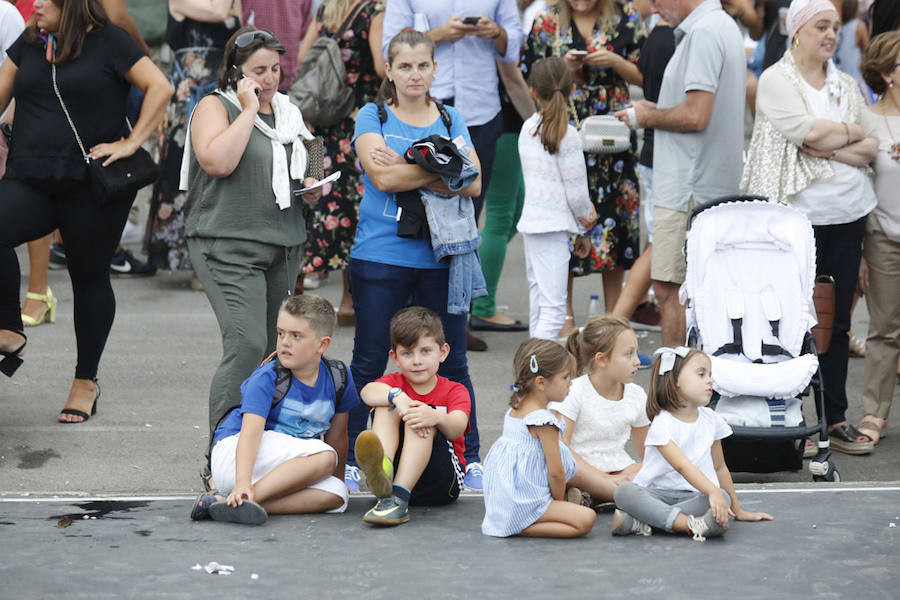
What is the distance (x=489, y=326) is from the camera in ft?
26.9

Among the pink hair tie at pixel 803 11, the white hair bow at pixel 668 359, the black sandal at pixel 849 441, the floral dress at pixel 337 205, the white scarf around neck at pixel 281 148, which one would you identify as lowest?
the black sandal at pixel 849 441

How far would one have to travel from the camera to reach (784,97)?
609 cm

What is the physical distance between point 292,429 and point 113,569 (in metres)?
0.91

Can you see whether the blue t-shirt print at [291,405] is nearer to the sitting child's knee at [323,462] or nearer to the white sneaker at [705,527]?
the sitting child's knee at [323,462]

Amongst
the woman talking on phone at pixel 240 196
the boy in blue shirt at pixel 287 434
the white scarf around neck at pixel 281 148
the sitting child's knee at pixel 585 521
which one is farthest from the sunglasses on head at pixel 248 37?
the sitting child's knee at pixel 585 521

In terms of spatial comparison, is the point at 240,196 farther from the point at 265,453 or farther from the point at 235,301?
the point at 265,453

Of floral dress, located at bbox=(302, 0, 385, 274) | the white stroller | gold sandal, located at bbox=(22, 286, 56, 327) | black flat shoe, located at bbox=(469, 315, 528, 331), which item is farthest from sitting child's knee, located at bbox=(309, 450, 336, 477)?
gold sandal, located at bbox=(22, 286, 56, 327)

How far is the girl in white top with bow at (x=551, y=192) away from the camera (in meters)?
6.70

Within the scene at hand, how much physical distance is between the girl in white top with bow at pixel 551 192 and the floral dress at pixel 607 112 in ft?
2.51

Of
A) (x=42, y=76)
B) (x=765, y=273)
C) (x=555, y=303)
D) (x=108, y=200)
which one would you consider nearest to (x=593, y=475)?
(x=765, y=273)

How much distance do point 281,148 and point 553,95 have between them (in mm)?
1753

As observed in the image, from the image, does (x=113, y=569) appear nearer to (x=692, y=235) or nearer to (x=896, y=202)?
(x=692, y=235)

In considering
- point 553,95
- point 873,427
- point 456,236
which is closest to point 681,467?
point 456,236

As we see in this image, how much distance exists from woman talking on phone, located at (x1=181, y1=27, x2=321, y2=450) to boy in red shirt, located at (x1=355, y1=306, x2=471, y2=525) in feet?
2.28
